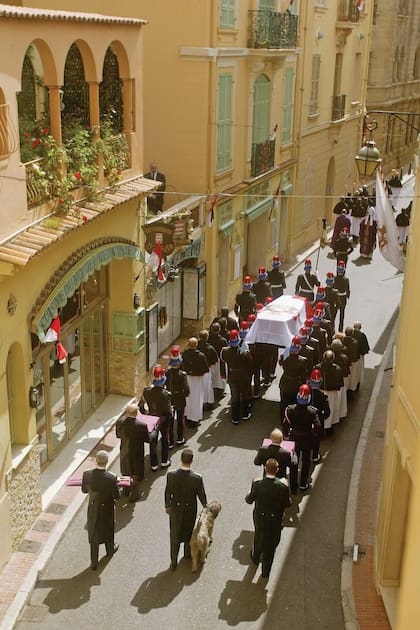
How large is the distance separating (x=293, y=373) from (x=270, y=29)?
11.1 metres

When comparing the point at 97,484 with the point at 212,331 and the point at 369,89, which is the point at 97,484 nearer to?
the point at 212,331

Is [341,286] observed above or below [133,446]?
above

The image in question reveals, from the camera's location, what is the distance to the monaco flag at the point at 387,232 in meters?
14.3

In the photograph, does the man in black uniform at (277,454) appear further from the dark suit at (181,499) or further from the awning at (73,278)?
the awning at (73,278)

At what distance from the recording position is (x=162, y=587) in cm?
962

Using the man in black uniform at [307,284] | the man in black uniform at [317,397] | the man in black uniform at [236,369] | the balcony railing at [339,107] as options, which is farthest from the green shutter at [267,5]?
the man in black uniform at [317,397]

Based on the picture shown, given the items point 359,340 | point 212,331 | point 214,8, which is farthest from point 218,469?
point 214,8

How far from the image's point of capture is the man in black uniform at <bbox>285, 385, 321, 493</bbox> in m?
11.4

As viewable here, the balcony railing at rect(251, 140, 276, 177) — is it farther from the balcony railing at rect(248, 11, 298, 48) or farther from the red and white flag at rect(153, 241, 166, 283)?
the red and white flag at rect(153, 241, 166, 283)

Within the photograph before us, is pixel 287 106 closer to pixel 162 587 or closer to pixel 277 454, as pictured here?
pixel 277 454

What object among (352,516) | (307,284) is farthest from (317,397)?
(307,284)

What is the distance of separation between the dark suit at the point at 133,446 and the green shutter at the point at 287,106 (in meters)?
15.1

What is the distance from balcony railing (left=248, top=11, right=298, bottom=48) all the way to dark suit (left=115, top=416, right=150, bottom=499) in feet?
40.2

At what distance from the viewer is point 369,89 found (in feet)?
135
